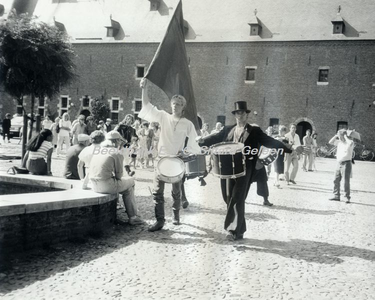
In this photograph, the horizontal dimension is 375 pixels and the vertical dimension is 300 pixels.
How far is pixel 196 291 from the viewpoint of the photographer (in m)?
3.67

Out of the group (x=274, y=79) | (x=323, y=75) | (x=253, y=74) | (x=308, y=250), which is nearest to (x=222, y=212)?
(x=308, y=250)

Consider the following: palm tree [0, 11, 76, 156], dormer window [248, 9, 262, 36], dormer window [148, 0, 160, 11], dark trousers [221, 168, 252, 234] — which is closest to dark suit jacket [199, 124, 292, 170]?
dark trousers [221, 168, 252, 234]

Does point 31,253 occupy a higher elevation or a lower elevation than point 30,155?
lower

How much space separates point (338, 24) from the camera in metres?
28.6

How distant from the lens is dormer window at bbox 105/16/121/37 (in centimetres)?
3350

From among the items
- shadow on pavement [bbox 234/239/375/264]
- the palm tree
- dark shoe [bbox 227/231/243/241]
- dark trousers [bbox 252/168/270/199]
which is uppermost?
the palm tree

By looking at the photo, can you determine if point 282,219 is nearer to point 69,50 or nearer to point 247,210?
point 247,210

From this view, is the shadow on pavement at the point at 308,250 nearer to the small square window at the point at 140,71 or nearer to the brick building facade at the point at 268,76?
the brick building facade at the point at 268,76

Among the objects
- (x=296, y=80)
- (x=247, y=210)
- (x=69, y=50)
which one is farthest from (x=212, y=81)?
(x=247, y=210)

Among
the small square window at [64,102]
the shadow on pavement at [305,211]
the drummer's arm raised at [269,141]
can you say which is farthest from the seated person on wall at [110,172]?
the small square window at [64,102]

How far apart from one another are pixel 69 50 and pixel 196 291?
9757mm

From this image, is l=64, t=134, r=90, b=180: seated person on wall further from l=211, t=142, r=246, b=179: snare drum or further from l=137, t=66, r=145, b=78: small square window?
l=137, t=66, r=145, b=78: small square window

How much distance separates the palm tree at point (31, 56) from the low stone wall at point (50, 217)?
6.03m

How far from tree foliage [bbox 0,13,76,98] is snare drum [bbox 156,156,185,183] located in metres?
6.52
